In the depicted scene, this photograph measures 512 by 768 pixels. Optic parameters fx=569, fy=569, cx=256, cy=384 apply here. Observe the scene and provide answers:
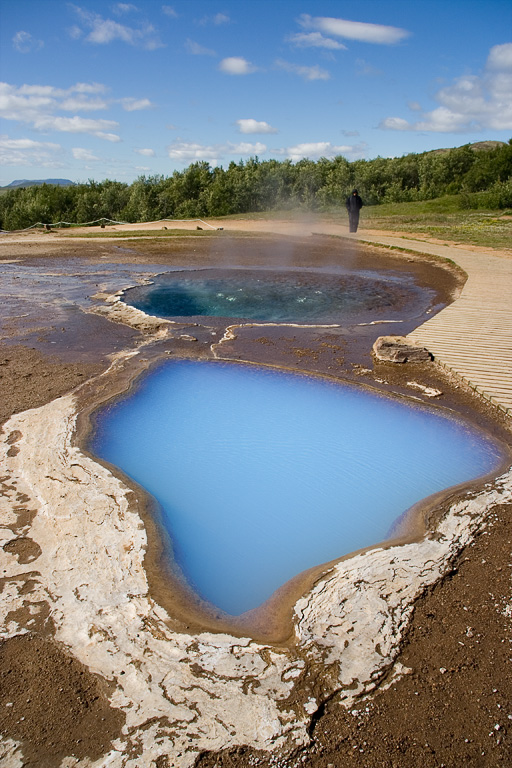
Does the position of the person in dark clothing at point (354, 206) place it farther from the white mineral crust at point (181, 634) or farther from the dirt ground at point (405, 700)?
the dirt ground at point (405, 700)

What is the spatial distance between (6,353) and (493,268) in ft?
31.6

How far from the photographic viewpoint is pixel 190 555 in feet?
11.5

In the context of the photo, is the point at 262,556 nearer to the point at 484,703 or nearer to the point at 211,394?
the point at 484,703

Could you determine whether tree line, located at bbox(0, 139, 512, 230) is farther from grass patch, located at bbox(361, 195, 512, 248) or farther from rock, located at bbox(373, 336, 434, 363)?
rock, located at bbox(373, 336, 434, 363)

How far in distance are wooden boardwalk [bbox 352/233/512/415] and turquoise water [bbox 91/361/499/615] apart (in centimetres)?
87

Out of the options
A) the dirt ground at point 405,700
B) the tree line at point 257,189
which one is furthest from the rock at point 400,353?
the tree line at point 257,189

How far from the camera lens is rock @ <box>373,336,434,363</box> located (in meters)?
6.40

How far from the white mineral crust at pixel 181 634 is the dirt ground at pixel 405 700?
6 centimetres

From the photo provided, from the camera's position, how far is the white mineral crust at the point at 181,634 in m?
2.22

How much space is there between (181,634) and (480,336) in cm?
567

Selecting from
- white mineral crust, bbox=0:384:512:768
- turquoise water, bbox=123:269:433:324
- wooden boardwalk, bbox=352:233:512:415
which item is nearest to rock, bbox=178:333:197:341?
turquoise water, bbox=123:269:433:324

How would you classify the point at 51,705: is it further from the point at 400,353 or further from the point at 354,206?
the point at 354,206

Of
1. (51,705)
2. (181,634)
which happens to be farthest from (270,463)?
(51,705)


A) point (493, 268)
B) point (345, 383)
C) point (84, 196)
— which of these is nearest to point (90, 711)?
point (345, 383)
